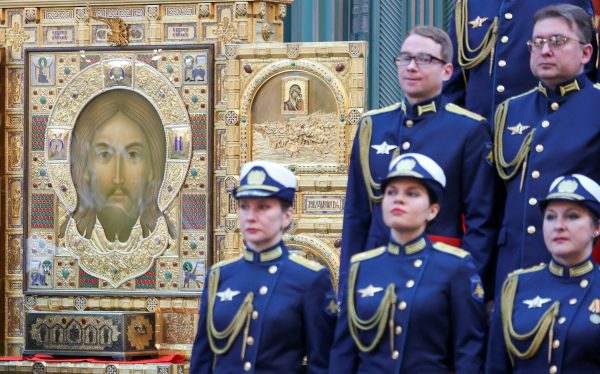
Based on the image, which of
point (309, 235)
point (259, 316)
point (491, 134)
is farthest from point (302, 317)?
point (309, 235)

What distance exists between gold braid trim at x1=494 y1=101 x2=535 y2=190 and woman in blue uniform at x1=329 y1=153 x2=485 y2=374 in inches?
17.3

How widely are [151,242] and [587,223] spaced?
877cm

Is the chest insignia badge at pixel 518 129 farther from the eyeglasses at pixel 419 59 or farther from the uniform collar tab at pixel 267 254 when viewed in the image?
the uniform collar tab at pixel 267 254

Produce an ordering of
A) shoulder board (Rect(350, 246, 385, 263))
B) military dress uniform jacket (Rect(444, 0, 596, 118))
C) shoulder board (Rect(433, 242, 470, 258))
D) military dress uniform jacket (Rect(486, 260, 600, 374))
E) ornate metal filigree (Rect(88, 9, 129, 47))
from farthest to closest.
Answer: ornate metal filigree (Rect(88, 9, 129, 47)), military dress uniform jacket (Rect(444, 0, 596, 118)), shoulder board (Rect(350, 246, 385, 263)), shoulder board (Rect(433, 242, 470, 258)), military dress uniform jacket (Rect(486, 260, 600, 374))

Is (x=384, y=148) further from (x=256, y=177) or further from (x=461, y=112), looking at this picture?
(x=256, y=177)

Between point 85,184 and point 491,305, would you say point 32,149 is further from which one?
point 491,305

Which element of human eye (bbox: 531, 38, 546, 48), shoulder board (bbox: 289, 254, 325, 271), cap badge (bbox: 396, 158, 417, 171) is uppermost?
human eye (bbox: 531, 38, 546, 48)

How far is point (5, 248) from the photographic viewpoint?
1515 centimetres

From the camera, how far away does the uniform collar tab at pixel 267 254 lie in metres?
6.64

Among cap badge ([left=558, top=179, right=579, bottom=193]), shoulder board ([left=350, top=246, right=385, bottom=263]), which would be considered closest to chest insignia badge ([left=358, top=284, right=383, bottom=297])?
shoulder board ([left=350, top=246, right=385, bottom=263])

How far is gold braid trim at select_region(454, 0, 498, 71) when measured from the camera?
7336mm

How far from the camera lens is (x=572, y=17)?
257 inches

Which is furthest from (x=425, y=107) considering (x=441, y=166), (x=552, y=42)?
(x=552, y=42)

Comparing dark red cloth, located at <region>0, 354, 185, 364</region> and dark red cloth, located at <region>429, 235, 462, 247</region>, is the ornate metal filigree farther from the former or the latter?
dark red cloth, located at <region>429, 235, 462, 247</region>
